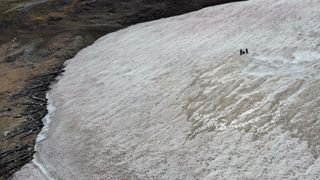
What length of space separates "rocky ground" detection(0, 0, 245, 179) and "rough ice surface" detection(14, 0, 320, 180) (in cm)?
128

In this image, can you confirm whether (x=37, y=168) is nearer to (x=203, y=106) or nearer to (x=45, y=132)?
(x=45, y=132)

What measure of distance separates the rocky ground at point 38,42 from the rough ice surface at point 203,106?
1283 mm

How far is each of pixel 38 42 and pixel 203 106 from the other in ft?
72.5

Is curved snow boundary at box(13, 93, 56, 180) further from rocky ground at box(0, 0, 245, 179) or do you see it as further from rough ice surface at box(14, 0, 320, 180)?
rocky ground at box(0, 0, 245, 179)

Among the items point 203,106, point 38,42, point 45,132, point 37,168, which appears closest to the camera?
point 37,168

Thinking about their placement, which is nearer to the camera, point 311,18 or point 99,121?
point 99,121

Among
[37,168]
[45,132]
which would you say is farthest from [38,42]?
[37,168]

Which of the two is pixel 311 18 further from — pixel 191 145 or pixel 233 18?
pixel 191 145

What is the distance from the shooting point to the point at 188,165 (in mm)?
18750

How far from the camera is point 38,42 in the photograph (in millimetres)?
40000

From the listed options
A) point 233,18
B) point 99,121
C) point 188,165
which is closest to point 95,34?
point 233,18

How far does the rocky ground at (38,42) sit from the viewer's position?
2527 centimetres

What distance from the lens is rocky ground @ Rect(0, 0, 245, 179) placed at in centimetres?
2527

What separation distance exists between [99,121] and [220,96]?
628 centimetres
